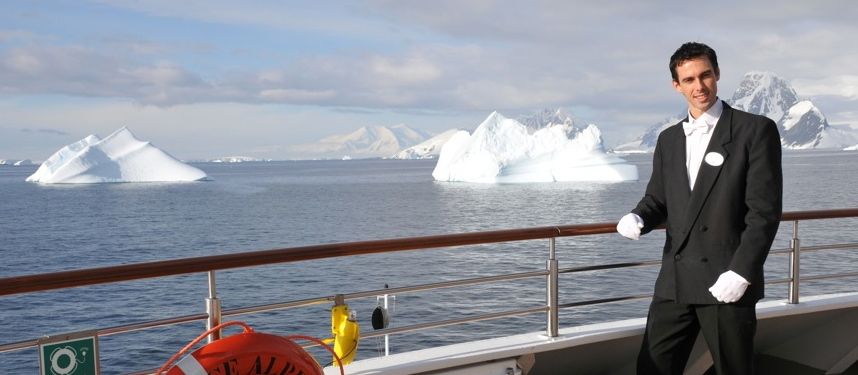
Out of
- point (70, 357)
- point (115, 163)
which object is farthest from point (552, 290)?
point (115, 163)

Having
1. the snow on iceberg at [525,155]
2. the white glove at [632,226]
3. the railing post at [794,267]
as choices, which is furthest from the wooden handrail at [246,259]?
the snow on iceberg at [525,155]

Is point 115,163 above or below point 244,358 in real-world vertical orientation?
above

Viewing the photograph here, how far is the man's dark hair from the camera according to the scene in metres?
1.80

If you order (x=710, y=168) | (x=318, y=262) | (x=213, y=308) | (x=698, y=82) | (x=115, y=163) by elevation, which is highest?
(x=115, y=163)

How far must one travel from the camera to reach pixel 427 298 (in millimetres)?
14352

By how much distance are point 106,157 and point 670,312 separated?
7050cm

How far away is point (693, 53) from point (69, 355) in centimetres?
166

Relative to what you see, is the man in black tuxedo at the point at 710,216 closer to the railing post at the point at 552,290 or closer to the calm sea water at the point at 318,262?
the railing post at the point at 552,290

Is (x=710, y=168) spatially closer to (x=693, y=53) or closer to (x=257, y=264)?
(x=693, y=53)

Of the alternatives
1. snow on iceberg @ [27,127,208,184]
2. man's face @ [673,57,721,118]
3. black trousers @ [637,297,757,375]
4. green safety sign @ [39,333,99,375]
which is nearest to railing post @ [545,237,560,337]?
black trousers @ [637,297,757,375]

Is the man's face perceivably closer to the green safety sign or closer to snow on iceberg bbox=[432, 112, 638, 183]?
the green safety sign

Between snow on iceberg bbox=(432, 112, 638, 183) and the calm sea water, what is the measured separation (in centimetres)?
257

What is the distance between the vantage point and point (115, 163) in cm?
6806

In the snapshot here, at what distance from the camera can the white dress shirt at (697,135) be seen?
6.17 feet
